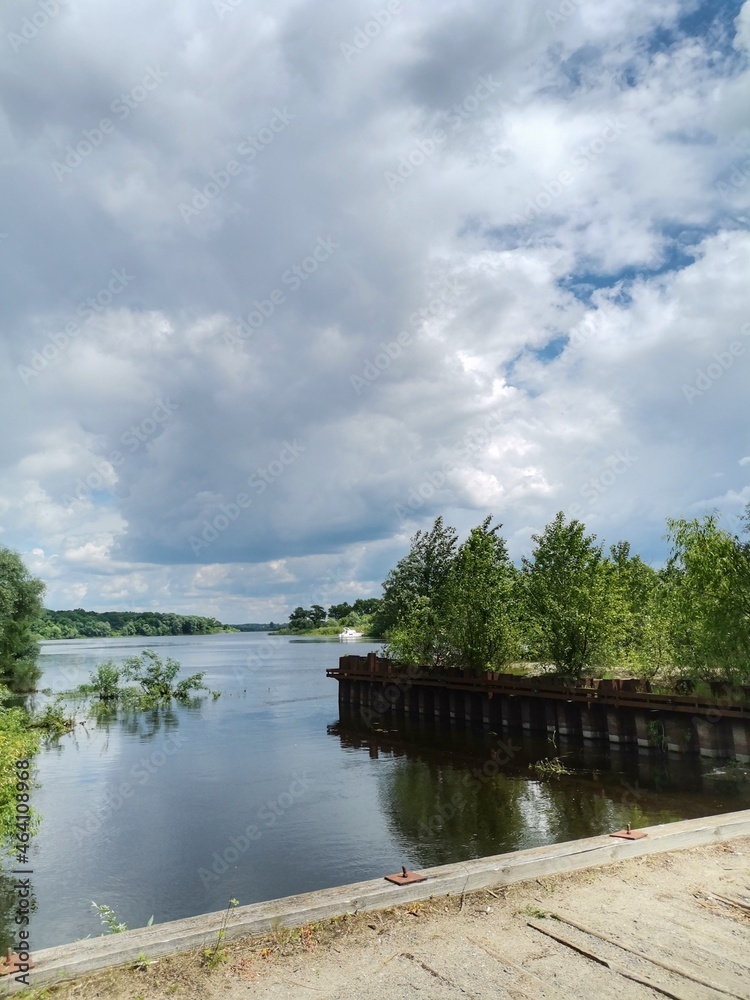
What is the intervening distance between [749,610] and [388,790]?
1354 cm

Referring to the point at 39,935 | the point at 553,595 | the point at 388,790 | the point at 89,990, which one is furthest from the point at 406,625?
the point at 89,990

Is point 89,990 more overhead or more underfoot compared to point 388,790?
more overhead

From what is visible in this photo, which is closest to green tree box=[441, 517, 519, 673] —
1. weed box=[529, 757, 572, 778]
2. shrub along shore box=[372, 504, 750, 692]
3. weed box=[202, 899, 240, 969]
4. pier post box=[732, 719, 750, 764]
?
shrub along shore box=[372, 504, 750, 692]

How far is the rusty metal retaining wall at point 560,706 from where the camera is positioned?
23.3m

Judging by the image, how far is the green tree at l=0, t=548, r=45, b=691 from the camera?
1901 inches

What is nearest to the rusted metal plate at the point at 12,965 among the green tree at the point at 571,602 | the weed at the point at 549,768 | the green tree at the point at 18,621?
the weed at the point at 549,768

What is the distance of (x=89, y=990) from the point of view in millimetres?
5707

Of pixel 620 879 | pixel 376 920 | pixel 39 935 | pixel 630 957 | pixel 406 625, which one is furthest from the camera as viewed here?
pixel 406 625

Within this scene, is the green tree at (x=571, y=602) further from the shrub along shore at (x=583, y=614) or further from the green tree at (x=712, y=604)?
the green tree at (x=712, y=604)

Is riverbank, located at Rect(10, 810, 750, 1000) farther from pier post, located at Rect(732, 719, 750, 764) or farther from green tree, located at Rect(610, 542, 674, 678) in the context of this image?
green tree, located at Rect(610, 542, 674, 678)

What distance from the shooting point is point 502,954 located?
627cm

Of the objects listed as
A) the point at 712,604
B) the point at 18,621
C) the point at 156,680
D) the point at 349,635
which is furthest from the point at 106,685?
the point at 349,635

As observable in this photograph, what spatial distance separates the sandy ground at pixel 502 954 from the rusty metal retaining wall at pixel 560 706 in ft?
57.5

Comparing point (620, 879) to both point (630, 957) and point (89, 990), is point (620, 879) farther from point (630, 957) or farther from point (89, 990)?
point (89, 990)
